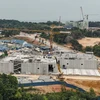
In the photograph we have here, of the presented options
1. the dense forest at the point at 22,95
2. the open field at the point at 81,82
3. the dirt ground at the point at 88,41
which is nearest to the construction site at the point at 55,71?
the open field at the point at 81,82

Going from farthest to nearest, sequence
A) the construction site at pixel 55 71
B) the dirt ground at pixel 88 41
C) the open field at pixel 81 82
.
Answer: the dirt ground at pixel 88 41, the construction site at pixel 55 71, the open field at pixel 81 82

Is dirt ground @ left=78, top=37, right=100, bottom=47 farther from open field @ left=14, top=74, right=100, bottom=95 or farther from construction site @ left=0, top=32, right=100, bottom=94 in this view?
open field @ left=14, top=74, right=100, bottom=95

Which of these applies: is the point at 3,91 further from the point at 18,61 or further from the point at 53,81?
the point at 18,61

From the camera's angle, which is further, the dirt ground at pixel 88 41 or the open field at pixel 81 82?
the dirt ground at pixel 88 41

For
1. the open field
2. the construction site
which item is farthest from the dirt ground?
the open field

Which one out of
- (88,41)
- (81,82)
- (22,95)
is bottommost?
(88,41)

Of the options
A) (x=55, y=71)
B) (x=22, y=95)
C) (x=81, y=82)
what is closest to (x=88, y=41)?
(x=55, y=71)

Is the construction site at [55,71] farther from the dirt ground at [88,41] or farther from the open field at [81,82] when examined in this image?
the dirt ground at [88,41]

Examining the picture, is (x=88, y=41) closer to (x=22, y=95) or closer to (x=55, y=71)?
(x=55, y=71)

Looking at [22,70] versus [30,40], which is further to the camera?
[30,40]

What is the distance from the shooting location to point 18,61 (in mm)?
28516

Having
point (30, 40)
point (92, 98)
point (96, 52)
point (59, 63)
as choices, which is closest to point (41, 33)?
point (30, 40)

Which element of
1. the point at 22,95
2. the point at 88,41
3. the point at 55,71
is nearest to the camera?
the point at 22,95

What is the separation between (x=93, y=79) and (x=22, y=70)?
669 centimetres
